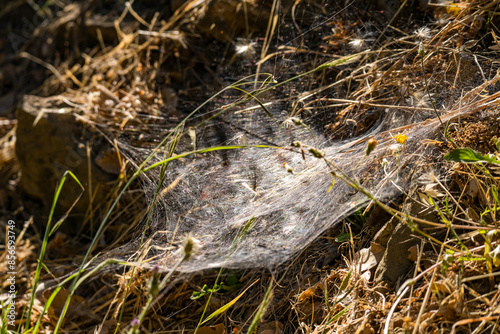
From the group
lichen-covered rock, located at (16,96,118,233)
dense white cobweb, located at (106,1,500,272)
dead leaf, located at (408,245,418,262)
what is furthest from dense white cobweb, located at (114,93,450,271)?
lichen-covered rock, located at (16,96,118,233)

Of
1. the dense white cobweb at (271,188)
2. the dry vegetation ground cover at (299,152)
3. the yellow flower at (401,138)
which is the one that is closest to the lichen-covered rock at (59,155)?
the dry vegetation ground cover at (299,152)

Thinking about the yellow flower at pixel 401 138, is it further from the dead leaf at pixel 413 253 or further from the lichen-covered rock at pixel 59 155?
the lichen-covered rock at pixel 59 155

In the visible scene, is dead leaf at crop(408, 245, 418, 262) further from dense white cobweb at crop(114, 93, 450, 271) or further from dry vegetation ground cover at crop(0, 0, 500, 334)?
dense white cobweb at crop(114, 93, 450, 271)

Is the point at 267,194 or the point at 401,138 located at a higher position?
the point at 401,138

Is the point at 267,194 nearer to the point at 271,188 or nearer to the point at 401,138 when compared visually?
the point at 271,188

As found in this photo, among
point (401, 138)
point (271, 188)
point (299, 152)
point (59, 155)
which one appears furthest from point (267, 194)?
point (59, 155)

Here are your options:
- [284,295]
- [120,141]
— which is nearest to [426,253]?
[284,295]

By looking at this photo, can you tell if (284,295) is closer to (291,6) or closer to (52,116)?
(291,6)
